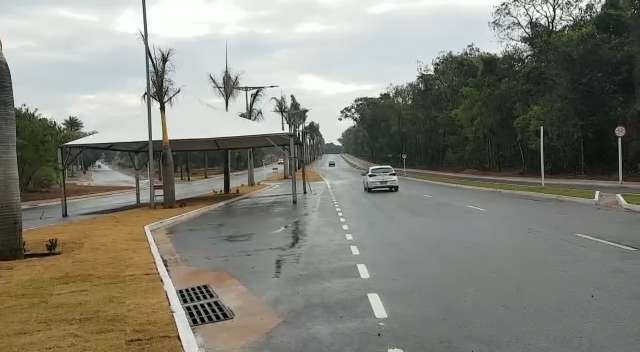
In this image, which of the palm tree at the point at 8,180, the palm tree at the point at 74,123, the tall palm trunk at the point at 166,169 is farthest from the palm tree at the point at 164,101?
the palm tree at the point at 74,123

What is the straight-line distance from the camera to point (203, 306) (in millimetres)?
7730

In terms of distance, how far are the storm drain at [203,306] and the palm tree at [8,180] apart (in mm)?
4847

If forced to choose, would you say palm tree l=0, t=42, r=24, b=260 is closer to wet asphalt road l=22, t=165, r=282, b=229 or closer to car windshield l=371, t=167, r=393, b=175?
wet asphalt road l=22, t=165, r=282, b=229

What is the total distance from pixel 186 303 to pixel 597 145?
150 ft

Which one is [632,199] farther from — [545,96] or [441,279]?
[545,96]

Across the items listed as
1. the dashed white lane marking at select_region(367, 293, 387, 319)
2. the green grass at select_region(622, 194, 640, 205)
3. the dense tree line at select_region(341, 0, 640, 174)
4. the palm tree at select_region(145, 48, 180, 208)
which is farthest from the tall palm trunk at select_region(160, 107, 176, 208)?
the dense tree line at select_region(341, 0, 640, 174)

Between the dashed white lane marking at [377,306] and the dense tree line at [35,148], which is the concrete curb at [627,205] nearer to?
the dashed white lane marking at [377,306]

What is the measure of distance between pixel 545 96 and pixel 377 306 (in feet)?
148

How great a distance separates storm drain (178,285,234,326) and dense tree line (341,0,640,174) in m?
37.9

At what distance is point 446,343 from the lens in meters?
5.60

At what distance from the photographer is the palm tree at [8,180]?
11531 millimetres

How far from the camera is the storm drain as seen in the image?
7.02 metres

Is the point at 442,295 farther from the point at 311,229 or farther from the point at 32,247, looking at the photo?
the point at 32,247

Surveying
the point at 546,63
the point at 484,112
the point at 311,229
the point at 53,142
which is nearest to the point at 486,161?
the point at 484,112
